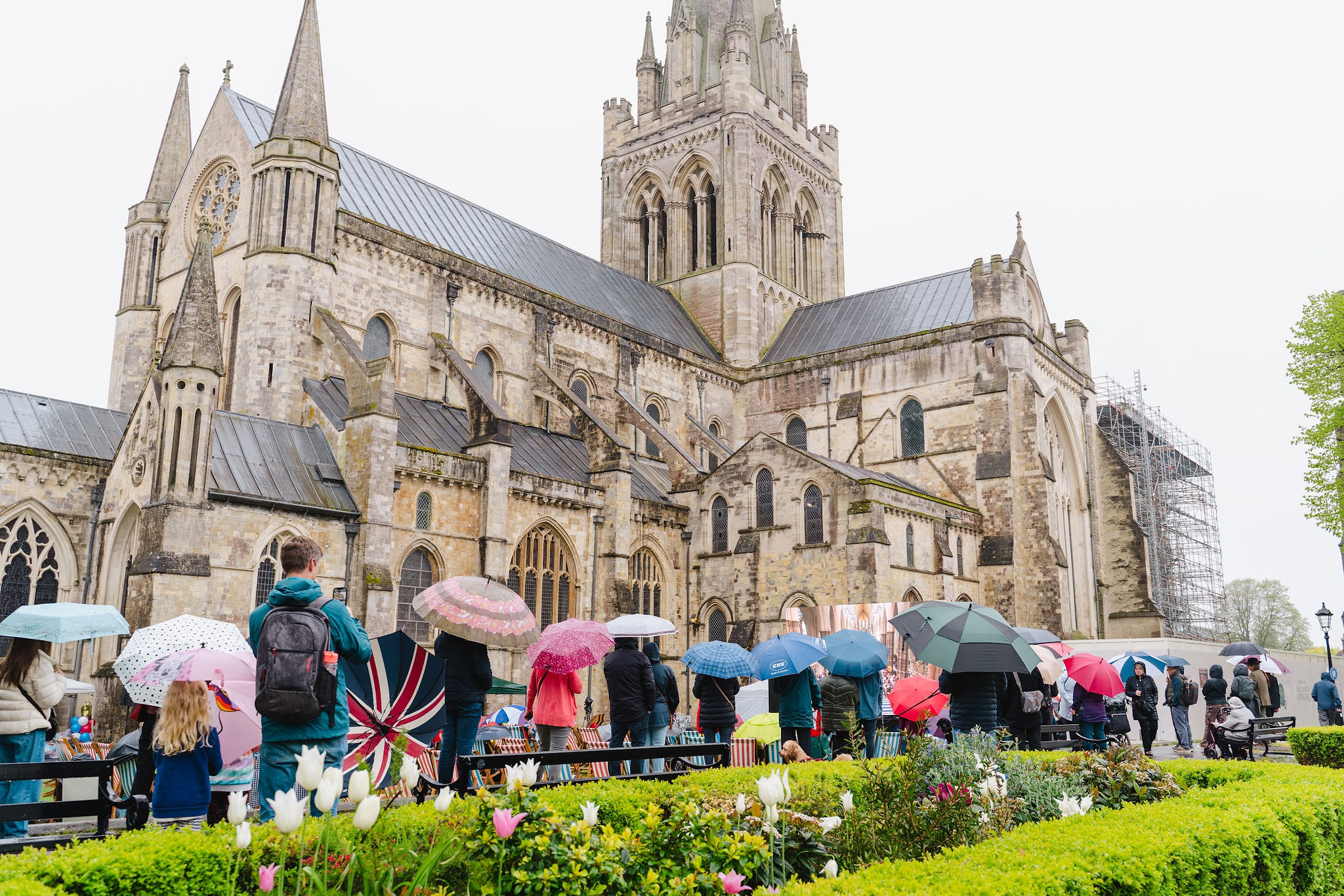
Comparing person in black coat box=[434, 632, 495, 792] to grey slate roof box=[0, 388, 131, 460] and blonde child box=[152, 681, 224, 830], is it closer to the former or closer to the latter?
blonde child box=[152, 681, 224, 830]

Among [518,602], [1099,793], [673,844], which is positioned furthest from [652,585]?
[673,844]

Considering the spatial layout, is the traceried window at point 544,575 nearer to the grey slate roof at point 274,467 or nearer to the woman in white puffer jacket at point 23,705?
the grey slate roof at point 274,467

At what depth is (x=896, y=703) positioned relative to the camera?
12.4 metres

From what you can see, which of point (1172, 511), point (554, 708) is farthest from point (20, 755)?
point (1172, 511)

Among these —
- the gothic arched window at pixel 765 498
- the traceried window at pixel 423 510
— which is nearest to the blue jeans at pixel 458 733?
the traceried window at pixel 423 510

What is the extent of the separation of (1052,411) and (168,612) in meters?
30.2

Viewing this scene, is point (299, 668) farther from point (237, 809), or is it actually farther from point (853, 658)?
point (853, 658)

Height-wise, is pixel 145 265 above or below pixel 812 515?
above

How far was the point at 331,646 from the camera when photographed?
20.9ft

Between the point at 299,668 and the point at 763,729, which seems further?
the point at 763,729

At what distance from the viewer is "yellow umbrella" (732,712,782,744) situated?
11.9 metres

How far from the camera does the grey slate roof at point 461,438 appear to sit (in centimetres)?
2366

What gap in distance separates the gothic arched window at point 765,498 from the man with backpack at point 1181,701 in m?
12.8

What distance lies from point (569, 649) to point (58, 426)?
1723 centimetres
